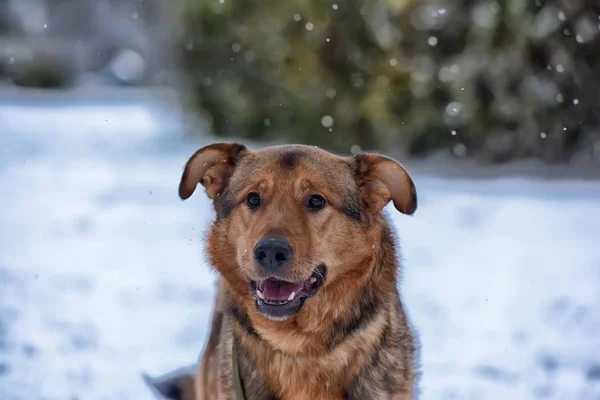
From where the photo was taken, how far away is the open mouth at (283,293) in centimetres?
329

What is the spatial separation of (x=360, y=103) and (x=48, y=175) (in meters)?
5.98

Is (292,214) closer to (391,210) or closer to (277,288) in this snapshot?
(277,288)

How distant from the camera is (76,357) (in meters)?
5.61

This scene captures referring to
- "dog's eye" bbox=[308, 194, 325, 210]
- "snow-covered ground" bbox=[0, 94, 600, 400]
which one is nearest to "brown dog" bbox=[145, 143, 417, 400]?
"dog's eye" bbox=[308, 194, 325, 210]

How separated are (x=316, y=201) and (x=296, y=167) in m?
0.18

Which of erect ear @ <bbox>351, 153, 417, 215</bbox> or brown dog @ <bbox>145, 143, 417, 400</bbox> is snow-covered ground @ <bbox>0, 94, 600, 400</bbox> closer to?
brown dog @ <bbox>145, 143, 417, 400</bbox>

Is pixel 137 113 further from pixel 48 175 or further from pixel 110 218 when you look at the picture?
pixel 110 218

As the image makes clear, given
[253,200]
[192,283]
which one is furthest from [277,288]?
[192,283]

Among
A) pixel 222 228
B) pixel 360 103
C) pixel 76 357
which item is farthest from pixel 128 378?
pixel 360 103

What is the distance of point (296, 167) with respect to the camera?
141 inches

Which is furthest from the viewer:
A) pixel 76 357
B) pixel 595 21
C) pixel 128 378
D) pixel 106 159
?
pixel 106 159

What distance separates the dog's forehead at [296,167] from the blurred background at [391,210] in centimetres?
186

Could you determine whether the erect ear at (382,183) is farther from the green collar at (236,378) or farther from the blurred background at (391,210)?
the blurred background at (391,210)

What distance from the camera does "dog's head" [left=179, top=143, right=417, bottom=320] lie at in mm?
3314
